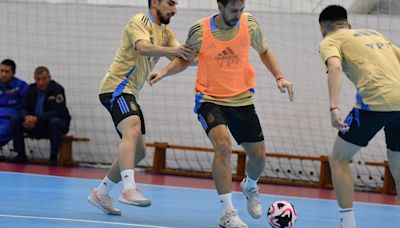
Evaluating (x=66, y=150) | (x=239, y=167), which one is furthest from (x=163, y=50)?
(x=66, y=150)

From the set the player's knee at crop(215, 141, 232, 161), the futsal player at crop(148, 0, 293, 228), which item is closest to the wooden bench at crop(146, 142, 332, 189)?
the futsal player at crop(148, 0, 293, 228)

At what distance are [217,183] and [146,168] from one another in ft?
24.3

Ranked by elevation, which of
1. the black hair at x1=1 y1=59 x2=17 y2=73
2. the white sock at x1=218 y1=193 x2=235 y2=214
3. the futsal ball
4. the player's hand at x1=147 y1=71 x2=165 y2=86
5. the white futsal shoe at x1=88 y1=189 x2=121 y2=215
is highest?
the player's hand at x1=147 y1=71 x2=165 y2=86

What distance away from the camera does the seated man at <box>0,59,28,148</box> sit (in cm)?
1562

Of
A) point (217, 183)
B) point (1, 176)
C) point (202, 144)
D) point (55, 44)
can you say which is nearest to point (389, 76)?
point (217, 183)

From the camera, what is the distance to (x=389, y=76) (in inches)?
305

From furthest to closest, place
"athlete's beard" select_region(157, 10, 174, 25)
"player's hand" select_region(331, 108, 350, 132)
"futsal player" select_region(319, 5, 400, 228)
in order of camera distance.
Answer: "athlete's beard" select_region(157, 10, 174, 25), "futsal player" select_region(319, 5, 400, 228), "player's hand" select_region(331, 108, 350, 132)

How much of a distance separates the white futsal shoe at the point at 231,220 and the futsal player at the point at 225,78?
0.74 feet

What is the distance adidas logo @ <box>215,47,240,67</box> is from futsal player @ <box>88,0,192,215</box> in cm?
28

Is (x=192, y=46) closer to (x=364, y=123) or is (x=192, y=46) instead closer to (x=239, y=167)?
(x=364, y=123)

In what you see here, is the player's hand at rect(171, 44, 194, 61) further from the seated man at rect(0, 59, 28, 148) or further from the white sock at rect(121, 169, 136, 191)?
the seated man at rect(0, 59, 28, 148)

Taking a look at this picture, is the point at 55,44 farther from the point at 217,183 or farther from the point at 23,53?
the point at 217,183

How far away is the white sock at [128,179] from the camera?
8.33 m

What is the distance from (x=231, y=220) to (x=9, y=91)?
8578 mm
